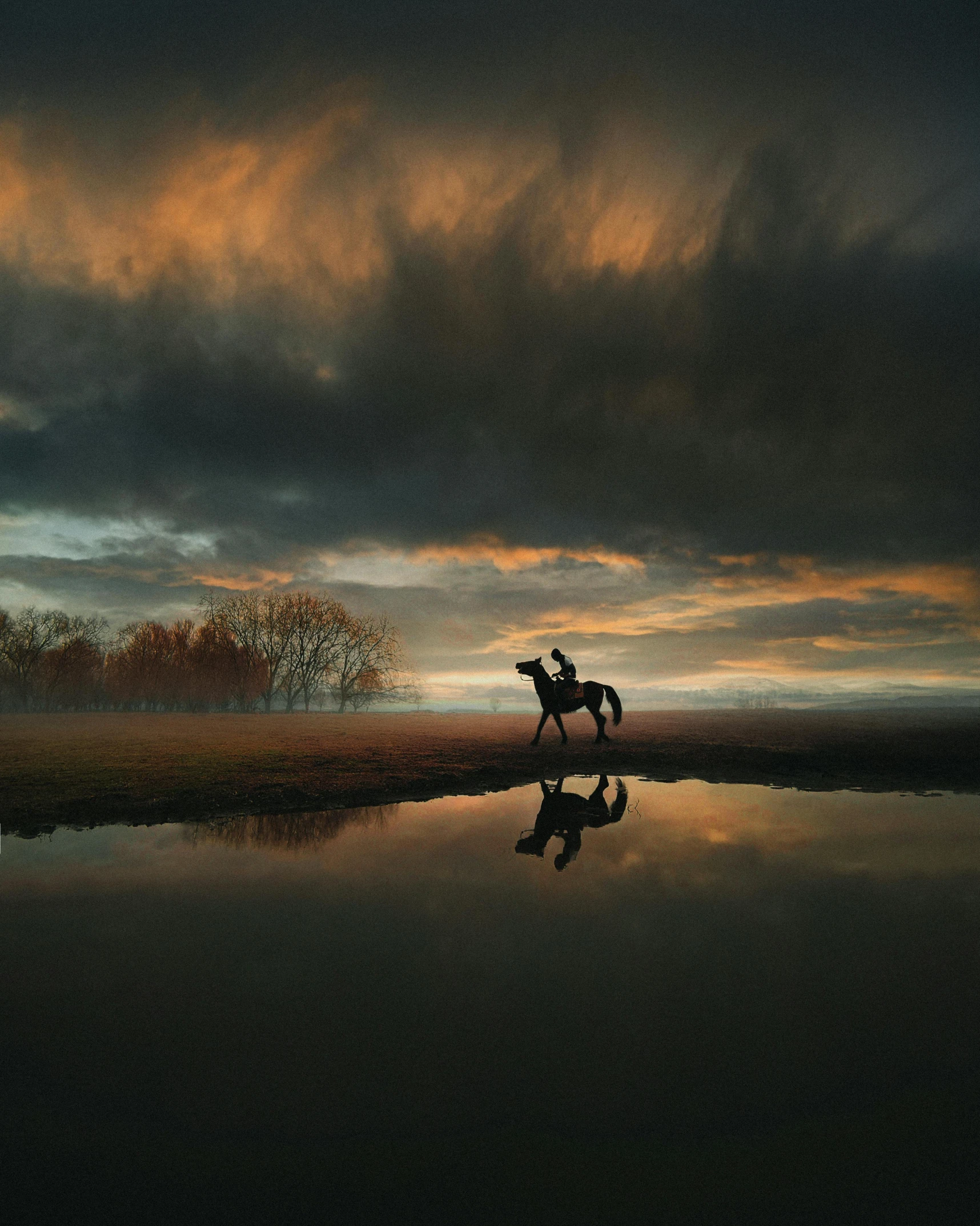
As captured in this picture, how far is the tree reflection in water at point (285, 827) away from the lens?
823 centimetres

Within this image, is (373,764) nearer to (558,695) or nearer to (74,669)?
(558,695)

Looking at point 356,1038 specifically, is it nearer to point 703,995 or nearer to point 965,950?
point 703,995

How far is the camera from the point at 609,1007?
13.1 feet

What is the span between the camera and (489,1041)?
3629mm

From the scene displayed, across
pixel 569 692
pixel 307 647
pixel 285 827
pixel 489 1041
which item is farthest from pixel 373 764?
pixel 307 647

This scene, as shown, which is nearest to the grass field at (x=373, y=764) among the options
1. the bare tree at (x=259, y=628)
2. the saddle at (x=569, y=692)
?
the saddle at (x=569, y=692)

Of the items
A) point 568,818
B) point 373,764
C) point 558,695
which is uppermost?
point 558,695

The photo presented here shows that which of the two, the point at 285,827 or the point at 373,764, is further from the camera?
the point at 373,764

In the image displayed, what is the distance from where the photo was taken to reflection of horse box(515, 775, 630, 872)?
8.04 metres

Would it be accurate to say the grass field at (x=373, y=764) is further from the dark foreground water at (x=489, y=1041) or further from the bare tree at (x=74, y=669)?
the bare tree at (x=74, y=669)

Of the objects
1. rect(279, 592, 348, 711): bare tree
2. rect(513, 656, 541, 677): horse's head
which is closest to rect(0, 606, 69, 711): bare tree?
rect(279, 592, 348, 711): bare tree

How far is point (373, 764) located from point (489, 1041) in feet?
43.8

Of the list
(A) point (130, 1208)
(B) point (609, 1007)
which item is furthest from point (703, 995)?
(A) point (130, 1208)

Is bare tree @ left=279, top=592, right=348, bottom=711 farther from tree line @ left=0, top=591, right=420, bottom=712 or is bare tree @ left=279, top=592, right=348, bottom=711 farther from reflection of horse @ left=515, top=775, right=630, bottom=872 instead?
reflection of horse @ left=515, top=775, right=630, bottom=872
